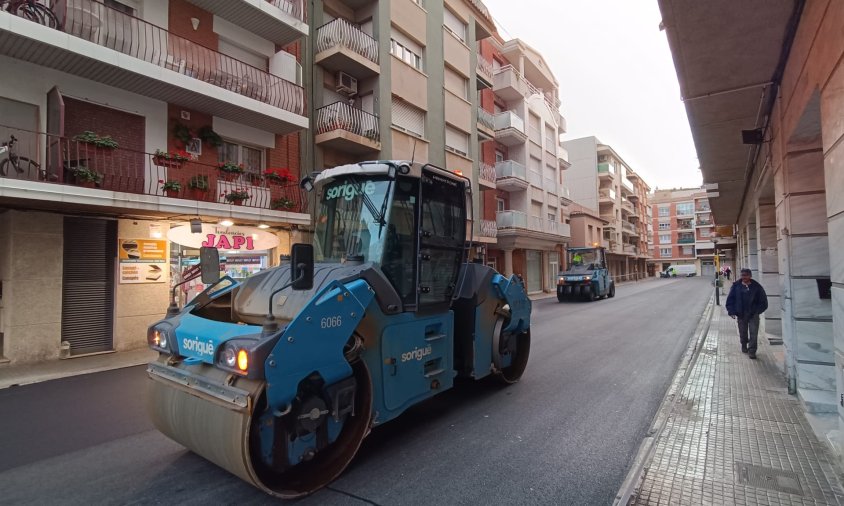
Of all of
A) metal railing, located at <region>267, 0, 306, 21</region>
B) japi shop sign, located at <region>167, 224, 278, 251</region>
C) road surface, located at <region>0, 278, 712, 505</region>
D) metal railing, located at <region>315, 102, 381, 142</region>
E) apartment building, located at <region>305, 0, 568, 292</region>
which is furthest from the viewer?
apartment building, located at <region>305, 0, 568, 292</region>

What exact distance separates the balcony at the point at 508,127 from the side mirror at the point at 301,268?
2384 cm

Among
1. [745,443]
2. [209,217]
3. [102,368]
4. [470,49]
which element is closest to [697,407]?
[745,443]

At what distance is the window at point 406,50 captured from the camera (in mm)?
17094

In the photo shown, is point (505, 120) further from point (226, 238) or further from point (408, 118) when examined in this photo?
point (226, 238)

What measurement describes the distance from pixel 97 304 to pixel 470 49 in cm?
1977

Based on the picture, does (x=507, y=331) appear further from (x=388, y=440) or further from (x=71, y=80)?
(x=71, y=80)

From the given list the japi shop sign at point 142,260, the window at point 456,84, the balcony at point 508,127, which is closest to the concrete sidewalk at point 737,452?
the japi shop sign at point 142,260

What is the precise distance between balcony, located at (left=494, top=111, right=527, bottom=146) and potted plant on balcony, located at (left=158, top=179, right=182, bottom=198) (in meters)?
19.1

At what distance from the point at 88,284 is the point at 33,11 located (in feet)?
17.9

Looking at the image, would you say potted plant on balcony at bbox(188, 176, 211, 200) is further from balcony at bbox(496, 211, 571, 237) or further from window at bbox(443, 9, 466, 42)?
balcony at bbox(496, 211, 571, 237)

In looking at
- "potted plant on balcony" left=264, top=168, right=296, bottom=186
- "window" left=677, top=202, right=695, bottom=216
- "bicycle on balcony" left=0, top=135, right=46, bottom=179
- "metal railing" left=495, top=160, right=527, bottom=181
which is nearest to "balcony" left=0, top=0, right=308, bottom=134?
"potted plant on balcony" left=264, top=168, right=296, bottom=186

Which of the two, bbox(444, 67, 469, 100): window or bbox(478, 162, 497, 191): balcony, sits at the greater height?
bbox(444, 67, 469, 100): window

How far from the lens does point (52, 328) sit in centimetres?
860

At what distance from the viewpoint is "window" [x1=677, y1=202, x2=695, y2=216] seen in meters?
82.2
